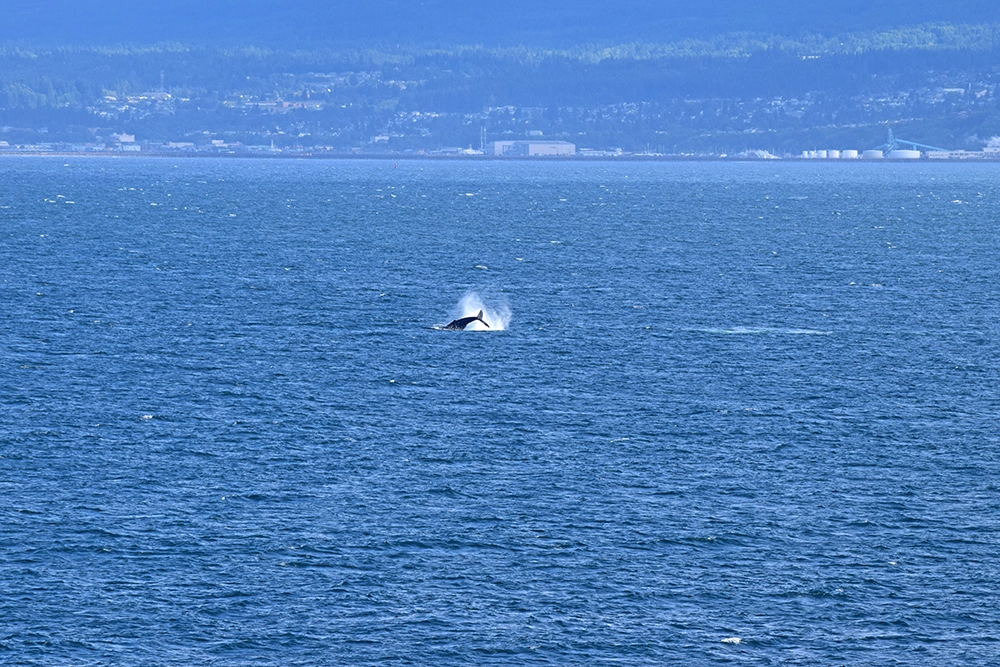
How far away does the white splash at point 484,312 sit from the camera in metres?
101

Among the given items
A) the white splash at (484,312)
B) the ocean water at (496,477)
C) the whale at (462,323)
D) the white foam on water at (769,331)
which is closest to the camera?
the ocean water at (496,477)

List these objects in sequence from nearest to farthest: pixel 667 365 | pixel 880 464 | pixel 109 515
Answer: pixel 109 515 < pixel 880 464 < pixel 667 365

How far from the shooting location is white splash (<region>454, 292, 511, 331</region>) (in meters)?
101

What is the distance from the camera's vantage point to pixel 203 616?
46.5 metres

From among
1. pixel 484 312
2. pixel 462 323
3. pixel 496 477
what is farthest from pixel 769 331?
pixel 496 477

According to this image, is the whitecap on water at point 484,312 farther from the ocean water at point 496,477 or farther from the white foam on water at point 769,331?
the white foam on water at point 769,331

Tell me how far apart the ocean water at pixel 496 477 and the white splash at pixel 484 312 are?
0.52 metres

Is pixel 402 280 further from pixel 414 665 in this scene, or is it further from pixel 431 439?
pixel 414 665

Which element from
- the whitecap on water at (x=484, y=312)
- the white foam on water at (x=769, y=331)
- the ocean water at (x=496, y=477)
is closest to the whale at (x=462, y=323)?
the whitecap on water at (x=484, y=312)

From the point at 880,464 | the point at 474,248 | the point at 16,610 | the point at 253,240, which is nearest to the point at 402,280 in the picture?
the point at 474,248

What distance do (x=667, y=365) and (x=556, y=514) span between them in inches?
1212

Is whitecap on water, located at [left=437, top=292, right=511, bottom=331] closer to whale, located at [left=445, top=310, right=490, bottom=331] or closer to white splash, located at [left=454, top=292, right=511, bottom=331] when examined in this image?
white splash, located at [left=454, top=292, right=511, bottom=331]

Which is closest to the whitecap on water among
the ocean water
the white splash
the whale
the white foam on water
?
the white splash

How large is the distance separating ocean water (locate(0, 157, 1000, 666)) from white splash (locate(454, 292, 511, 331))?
516 millimetres
